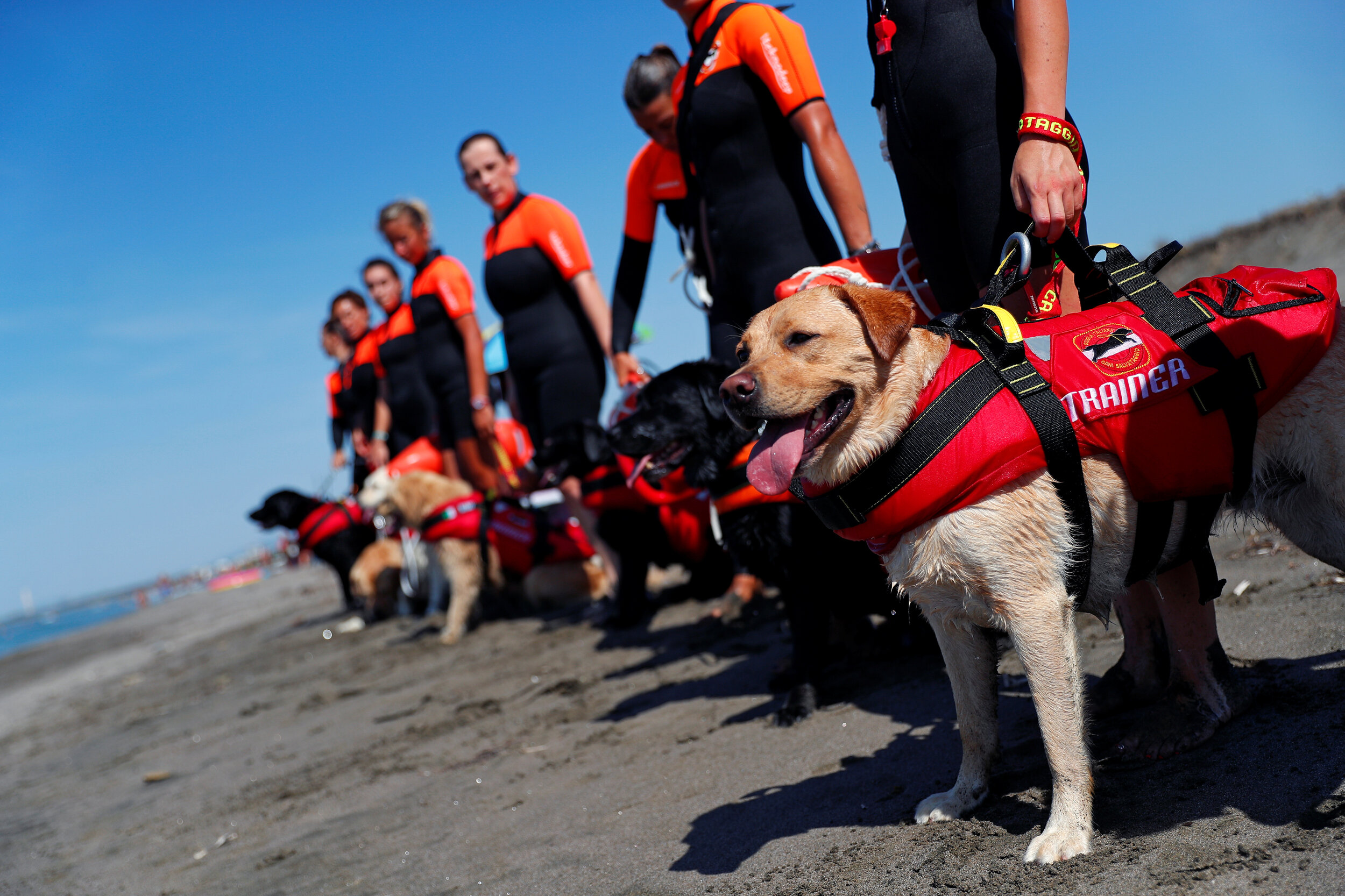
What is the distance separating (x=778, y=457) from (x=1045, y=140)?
1.04 m

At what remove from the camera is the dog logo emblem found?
2.14 metres

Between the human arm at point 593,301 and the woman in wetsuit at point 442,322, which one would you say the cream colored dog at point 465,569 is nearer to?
the woman in wetsuit at point 442,322

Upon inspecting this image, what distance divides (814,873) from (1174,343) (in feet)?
5.34

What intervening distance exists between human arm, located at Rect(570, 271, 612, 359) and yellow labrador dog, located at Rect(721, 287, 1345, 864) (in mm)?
3796

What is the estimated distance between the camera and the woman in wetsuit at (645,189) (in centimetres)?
505

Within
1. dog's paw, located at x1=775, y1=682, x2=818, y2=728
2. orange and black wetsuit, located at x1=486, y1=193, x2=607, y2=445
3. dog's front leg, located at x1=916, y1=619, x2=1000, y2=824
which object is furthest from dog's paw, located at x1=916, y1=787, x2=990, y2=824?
orange and black wetsuit, located at x1=486, y1=193, x2=607, y2=445

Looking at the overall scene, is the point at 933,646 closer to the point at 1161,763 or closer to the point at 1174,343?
the point at 1161,763

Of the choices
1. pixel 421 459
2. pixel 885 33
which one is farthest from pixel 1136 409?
pixel 421 459

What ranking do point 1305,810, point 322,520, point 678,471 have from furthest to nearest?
point 322,520 → point 678,471 → point 1305,810

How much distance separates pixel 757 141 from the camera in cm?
390

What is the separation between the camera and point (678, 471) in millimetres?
5570

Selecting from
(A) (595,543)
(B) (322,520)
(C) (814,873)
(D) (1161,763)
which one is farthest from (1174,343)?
(B) (322,520)

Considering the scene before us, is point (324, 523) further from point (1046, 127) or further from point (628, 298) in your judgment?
point (1046, 127)

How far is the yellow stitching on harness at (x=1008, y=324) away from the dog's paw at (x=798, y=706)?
6.44ft
